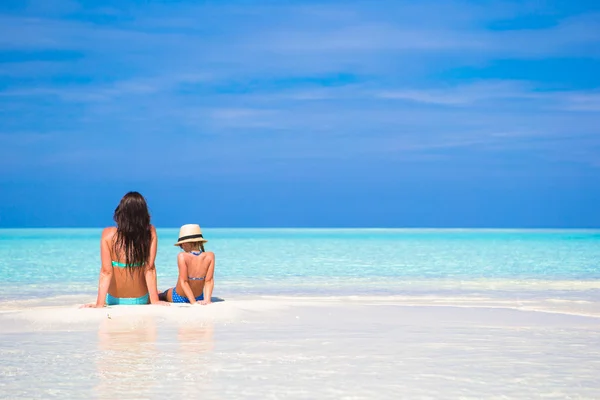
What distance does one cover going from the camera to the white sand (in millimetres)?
4914

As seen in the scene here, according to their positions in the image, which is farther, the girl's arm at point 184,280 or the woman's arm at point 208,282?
the woman's arm at point 208,282

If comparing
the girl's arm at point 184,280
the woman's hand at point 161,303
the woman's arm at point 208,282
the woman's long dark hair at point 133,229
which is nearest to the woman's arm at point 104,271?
the woman's long dark hair at point 133,229

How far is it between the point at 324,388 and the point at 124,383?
3.83 ft

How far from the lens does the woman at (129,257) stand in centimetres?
797

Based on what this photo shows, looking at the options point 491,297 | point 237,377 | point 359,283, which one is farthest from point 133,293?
point 359,283

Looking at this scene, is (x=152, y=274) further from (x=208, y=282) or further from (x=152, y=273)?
(x=208, y=282)

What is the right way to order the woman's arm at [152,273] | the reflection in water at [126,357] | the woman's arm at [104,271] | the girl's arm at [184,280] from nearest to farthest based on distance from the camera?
the reflection in water at [126,357], the woman's arm at [104,271], the woman's arm at [152,273], the girl's arm at [184,280]

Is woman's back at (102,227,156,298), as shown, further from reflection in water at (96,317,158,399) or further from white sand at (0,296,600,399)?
reflection in water at (96,317,158,399)

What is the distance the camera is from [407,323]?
26.2 feet

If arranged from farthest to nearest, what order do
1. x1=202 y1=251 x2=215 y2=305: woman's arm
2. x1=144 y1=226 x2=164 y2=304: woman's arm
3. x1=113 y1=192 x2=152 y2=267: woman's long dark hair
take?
x1=202 y1=251 x2=215 y2=305: woman's arm < x1=144 y1=226 x2=164 y2=304: woman's arm < x1=113 y1=192 x2=152 y2=267: woman's long dark hair

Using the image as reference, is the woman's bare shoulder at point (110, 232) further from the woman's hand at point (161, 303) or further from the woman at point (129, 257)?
the woman's hand at point (161, 303)

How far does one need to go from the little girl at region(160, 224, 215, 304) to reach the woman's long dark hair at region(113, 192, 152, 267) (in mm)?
524

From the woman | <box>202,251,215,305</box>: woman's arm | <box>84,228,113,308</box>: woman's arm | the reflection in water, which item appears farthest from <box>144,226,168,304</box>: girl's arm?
the reflection in water

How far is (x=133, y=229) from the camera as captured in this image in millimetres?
7973
